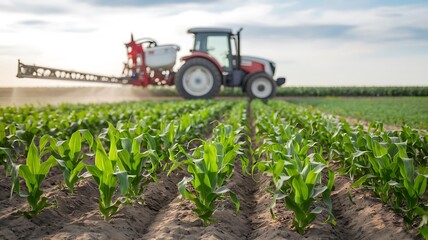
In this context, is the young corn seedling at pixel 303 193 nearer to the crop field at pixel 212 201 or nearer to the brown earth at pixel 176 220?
the crop field at pixel 212 201

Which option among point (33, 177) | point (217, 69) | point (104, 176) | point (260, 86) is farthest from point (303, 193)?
point (260, 86)

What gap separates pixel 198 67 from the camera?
18984mm

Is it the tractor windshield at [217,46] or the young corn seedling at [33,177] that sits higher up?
the tractor windshield at [217,46]

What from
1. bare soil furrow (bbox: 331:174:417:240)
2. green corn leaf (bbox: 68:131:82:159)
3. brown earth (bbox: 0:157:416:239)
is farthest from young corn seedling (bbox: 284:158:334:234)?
green corn leaf (bbox: 68:131:82:159)

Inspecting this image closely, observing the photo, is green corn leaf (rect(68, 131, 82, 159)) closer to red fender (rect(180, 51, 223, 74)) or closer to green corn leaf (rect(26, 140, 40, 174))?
green corn leaf (rect(26, 140, 40, 174))

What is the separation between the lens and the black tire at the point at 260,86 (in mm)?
19812

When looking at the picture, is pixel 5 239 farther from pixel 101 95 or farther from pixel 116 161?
pixel 101 95

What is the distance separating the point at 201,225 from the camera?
4398 millimetres

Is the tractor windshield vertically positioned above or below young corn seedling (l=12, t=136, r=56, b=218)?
above

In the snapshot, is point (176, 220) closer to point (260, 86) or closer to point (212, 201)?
point (212, 201)

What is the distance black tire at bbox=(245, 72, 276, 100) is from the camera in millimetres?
19812

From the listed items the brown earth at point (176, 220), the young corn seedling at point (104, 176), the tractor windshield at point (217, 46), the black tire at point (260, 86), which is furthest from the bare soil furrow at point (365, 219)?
the black tire at point (260, 86)

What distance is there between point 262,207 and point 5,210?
239 centimetres

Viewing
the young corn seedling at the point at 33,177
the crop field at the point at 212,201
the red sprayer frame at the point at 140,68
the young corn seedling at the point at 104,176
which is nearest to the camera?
the crop field at the point at 212,201
